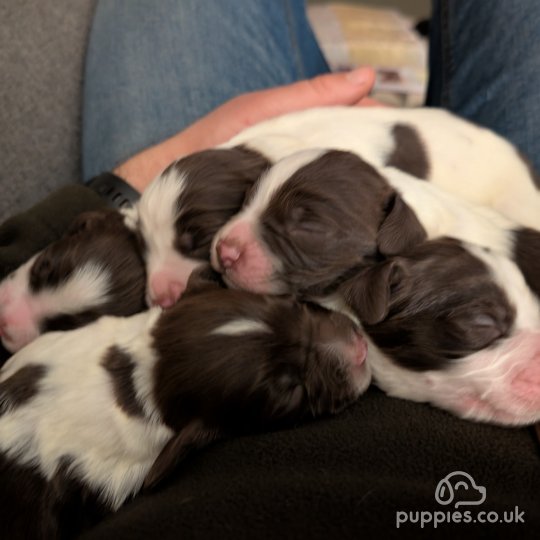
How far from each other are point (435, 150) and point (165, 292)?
3.87ft

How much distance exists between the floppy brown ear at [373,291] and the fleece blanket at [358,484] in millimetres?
239

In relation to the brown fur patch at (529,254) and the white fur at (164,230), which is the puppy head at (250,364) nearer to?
the white fur at (164,230)

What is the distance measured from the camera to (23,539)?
1.54 m

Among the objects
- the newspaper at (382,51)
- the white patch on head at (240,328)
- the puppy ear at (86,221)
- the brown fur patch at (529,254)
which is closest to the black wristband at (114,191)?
the puppy ear at (86,221)

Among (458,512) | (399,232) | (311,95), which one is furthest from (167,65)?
(458,512)

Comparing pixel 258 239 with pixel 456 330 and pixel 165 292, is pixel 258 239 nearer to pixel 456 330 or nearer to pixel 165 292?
pixel 165 292

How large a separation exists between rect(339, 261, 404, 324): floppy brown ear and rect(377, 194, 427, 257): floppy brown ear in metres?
0.11

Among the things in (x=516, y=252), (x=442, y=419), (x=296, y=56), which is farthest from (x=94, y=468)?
(x=296, y=56)

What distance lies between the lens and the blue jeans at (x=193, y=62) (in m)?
2.81

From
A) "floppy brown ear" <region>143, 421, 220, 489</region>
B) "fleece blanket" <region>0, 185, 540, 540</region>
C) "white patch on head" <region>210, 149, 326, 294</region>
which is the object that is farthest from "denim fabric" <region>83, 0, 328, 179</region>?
"fleece blanket" <region>0, 185, 540, 540</region>

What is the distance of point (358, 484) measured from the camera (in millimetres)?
1293

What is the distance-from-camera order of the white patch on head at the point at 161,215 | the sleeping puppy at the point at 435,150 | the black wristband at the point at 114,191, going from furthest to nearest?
1. the black wristband at the point at 114,191
2. the sleeping puppy at the point at 435,150
3. the white patch on head at the point at 161,215

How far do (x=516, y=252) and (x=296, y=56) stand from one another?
194 cm

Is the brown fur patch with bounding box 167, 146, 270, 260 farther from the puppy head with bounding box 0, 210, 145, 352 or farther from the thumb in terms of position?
the thumb
